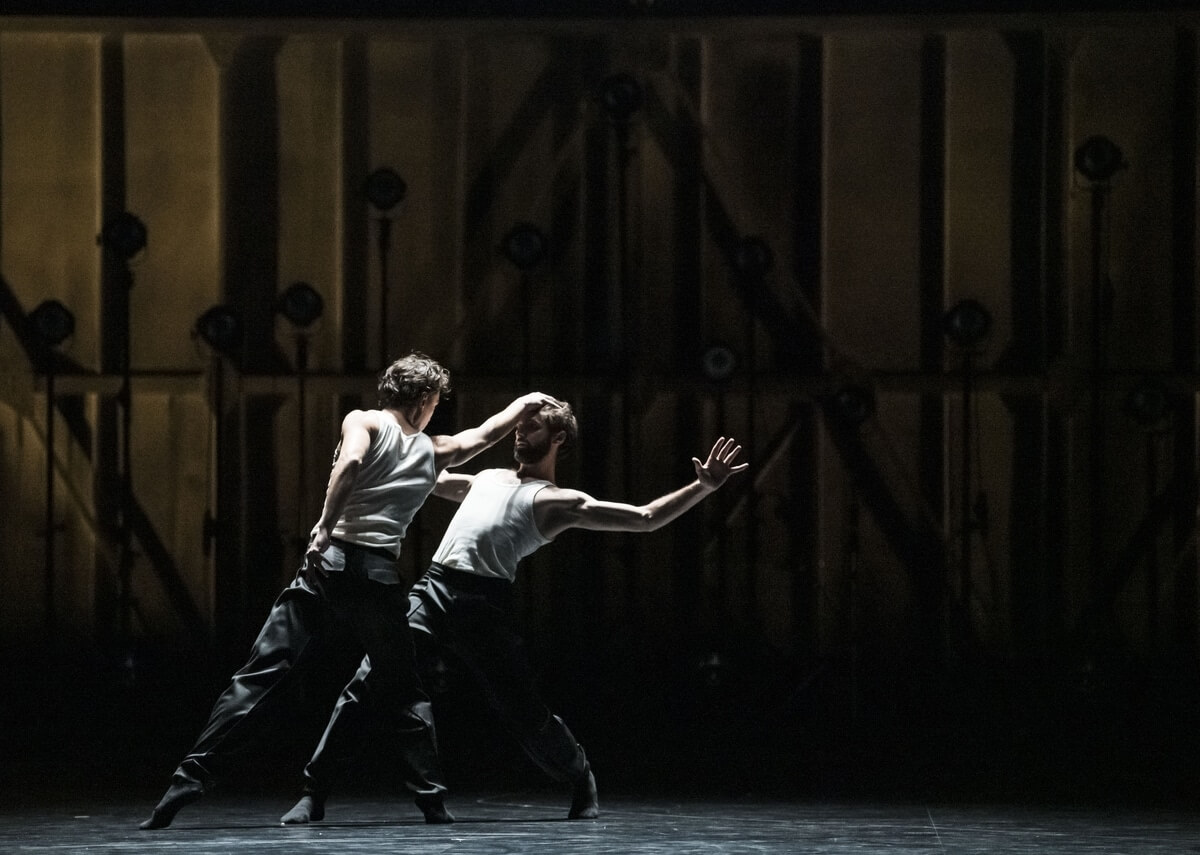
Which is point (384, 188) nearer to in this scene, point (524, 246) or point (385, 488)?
point (524, 246)

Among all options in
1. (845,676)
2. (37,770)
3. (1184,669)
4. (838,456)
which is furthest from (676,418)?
(37,770)

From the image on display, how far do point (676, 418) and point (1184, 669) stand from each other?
9.73ft

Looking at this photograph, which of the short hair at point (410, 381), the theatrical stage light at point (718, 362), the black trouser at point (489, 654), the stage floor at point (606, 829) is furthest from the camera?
the theatrical stage light at point (718, 362)

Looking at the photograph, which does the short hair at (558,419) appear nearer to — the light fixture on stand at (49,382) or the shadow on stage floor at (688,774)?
the shadow on stage floor at (688,774)

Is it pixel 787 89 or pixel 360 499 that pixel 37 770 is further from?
pixel 787 89

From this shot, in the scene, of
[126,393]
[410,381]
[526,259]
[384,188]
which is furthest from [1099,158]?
[126,393]

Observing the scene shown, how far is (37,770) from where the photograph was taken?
8164 millimetres

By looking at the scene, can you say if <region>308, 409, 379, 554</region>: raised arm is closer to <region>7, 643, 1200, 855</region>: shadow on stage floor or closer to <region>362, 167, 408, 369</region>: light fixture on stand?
<region>7, 643, 1200, 855</region>: shadow on stage floor

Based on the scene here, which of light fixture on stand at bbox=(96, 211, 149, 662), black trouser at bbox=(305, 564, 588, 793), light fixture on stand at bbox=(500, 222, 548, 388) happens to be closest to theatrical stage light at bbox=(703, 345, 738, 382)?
light fixture on stand at bbox=(500, 222, 548, 388)

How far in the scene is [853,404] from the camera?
399 inches

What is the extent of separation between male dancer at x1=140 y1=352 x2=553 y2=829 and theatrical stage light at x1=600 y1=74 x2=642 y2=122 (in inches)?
167

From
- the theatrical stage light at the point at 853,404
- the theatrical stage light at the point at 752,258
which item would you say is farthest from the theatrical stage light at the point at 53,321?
the theatrical stage light at the point at 853,404

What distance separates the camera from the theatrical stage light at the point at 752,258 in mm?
10211

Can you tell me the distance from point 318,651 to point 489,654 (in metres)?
0.57
